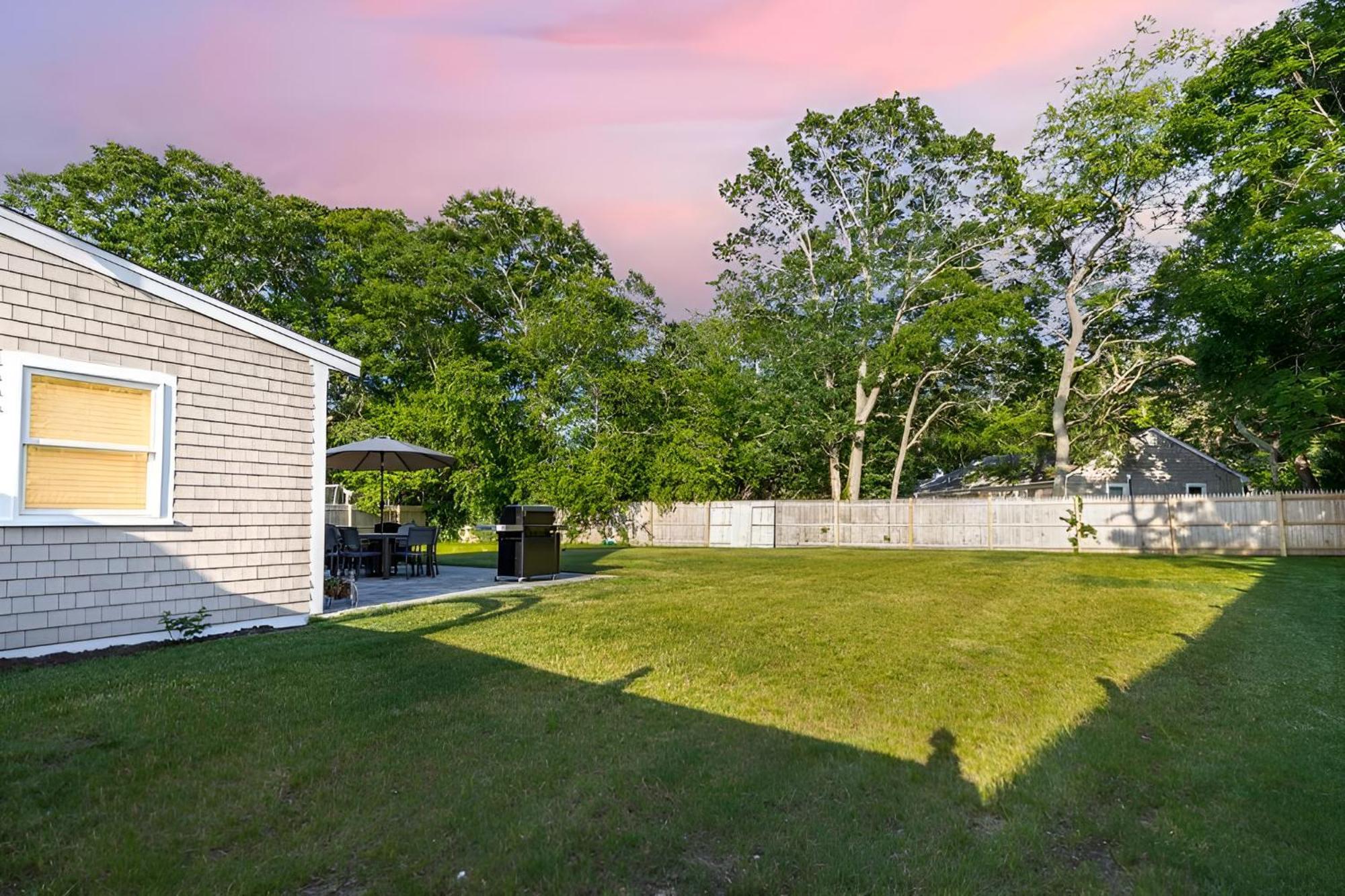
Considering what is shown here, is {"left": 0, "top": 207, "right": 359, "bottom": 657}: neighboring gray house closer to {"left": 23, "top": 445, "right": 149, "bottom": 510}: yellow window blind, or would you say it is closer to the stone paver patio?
{"left": 23, "top": 445, "right": 149, "bottom": 510}: yellow window blind

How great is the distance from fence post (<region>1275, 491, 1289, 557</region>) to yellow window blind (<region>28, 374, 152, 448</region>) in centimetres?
2148

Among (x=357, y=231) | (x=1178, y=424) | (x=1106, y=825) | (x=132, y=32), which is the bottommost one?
(x=1106, y=825)

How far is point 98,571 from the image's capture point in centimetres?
590

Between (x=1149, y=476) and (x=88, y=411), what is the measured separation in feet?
100

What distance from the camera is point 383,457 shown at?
12.8 m

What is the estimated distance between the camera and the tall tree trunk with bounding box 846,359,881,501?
85.9ft

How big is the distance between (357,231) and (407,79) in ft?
69.0

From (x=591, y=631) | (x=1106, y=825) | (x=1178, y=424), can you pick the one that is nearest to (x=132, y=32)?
(x=591, y=631)

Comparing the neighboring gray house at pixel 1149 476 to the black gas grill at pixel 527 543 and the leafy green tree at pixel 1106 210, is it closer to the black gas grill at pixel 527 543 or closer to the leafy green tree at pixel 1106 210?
the leafy green tree at pixel 1106 210

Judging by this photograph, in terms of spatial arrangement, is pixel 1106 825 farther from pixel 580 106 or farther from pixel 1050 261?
pixel 1050 261

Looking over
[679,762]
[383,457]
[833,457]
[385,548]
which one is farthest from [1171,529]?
A: [679,762]

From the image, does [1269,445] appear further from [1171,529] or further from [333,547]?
[333,547]

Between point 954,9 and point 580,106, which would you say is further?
point 580,106

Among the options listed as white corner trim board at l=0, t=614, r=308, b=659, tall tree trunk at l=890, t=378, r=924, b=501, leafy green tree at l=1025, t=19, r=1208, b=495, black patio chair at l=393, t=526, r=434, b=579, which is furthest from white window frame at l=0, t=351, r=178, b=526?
leafy green tree at l=1025, t=19, r=1208, b=495
